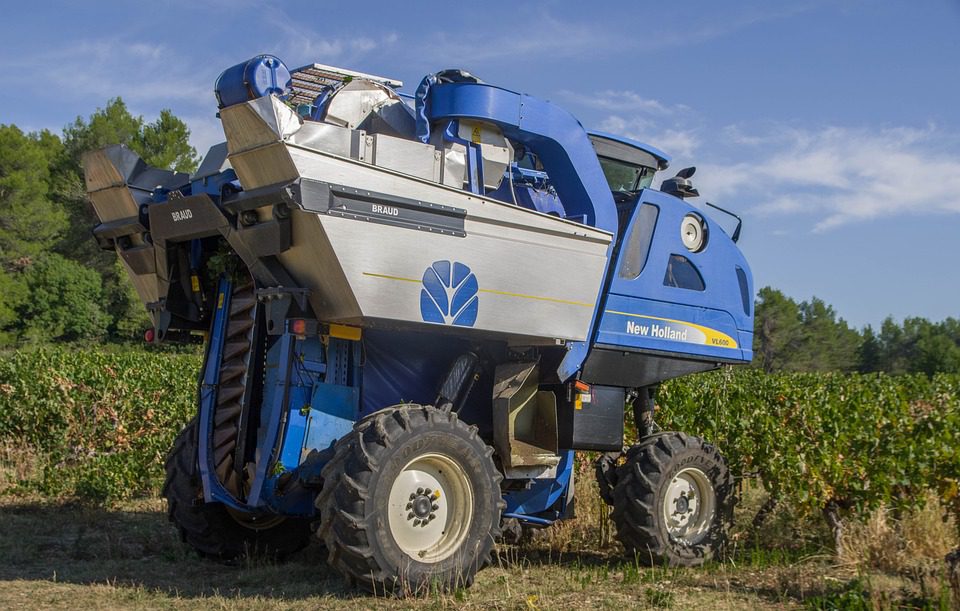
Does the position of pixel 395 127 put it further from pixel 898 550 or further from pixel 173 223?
pixel 898 550

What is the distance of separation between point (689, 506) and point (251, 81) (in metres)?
5.16

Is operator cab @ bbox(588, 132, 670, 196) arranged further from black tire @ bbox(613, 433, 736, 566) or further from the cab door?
black tire @ bbox(613, 433, 736, 566)

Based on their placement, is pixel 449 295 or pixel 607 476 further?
pixel 607 476

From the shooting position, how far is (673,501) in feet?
28.1

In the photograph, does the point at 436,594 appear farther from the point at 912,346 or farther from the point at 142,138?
the point at 912,346

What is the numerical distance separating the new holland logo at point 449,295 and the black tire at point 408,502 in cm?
67

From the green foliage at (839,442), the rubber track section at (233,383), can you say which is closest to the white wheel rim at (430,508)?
the rubber track section at (233,383)

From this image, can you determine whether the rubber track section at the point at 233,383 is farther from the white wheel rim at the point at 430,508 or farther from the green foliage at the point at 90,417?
the green foliage at the point at 90,417

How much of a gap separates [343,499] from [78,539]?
4.25 meters

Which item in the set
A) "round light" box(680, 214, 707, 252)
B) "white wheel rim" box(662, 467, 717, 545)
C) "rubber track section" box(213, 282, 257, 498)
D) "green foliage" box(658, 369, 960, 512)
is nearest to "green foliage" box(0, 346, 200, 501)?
"rubber track section" box(213, 282, 257, 498)

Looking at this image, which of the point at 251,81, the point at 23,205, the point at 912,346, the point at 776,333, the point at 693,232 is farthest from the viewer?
the point at 912,346

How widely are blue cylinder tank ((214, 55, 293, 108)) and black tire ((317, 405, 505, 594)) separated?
2585mm

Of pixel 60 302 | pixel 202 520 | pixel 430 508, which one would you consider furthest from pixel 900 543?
pixel 60 302

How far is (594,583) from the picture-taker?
721 centimetres
